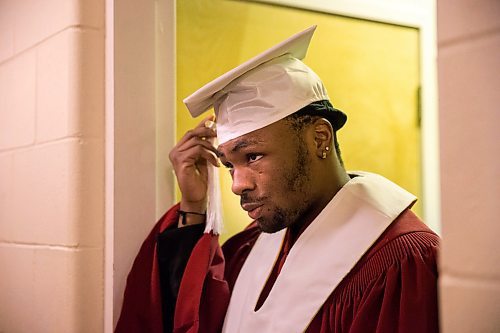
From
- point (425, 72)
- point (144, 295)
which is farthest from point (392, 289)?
point (425, 72)

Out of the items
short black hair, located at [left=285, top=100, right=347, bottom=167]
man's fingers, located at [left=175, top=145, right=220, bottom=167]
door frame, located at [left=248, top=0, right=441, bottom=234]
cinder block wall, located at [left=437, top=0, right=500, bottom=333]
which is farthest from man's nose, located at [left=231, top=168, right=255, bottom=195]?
door frame, located at [left=248, top=0, right=441, bottom=234]

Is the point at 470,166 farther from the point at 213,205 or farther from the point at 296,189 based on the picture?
the point at 213,205

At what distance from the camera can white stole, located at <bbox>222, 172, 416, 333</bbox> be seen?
3.76 feet

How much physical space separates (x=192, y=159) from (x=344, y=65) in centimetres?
81

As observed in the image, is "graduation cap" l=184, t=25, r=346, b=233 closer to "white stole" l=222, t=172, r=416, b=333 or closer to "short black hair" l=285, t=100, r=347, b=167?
"short black hair" l=285, t=100, r=347, b=167

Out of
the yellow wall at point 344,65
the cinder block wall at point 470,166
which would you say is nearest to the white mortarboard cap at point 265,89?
the yellow wall at point 344,65

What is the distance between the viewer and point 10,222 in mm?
1796

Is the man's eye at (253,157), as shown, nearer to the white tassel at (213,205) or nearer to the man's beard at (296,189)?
the man's beard at (296,189)

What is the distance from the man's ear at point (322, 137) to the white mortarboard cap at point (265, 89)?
0.17ft

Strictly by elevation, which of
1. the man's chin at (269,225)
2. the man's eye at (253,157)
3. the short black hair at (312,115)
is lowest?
the man's chin at (269,225)

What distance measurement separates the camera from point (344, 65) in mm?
2059

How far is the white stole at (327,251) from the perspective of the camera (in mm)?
1146

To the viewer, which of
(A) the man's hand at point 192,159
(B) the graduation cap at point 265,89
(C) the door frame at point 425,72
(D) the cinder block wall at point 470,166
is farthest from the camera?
(C) the door frame at point 425,72

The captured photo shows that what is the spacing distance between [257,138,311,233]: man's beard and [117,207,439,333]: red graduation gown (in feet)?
0.49
